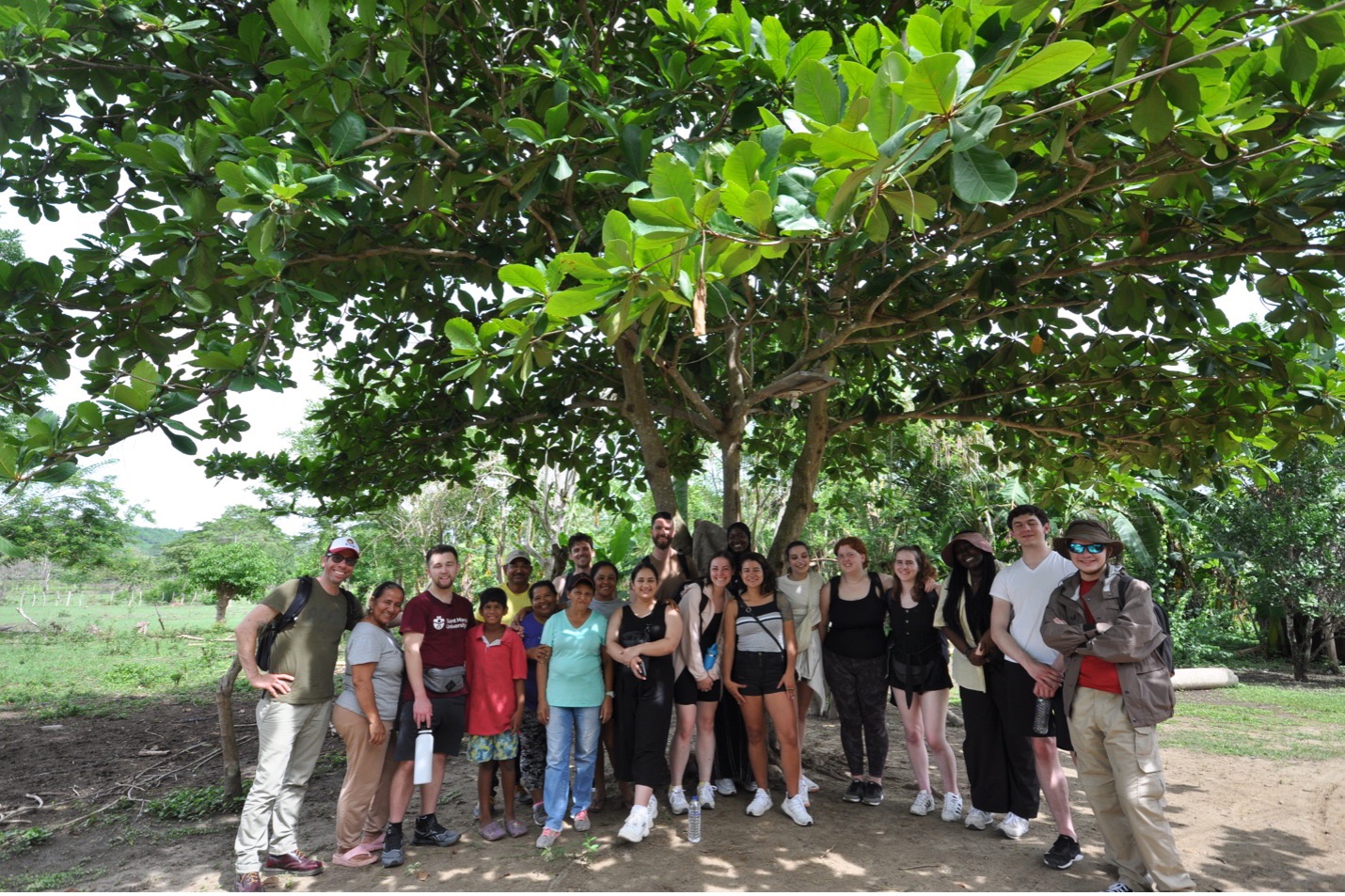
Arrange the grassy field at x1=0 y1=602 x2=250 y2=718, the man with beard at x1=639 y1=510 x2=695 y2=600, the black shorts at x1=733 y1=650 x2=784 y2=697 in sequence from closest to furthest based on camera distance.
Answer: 1. the black shorts at x1=733 y1=650 x2=784 y2=697
2. the man with beard at x1=639 y1=510 x2=695 y2=600
3. the grassy field at x1=0 y1=602 x2=250 y2=718

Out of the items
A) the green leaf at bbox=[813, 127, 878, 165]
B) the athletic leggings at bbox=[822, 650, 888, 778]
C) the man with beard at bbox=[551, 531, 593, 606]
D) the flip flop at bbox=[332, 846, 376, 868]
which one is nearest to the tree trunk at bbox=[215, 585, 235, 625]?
the man with beard at bbox=[551, 531, 593, 606]

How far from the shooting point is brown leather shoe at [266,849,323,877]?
4383 mm

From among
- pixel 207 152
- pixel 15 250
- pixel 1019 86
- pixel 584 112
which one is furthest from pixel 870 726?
pixel 15 250

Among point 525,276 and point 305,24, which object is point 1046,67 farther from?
point 305,24

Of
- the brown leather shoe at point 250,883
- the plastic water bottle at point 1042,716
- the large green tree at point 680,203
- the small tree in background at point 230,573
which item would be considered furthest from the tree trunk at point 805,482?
the small tree in background at point 230,573

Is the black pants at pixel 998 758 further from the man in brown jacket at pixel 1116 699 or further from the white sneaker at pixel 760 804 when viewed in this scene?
the white sneaker at pixel 760 804

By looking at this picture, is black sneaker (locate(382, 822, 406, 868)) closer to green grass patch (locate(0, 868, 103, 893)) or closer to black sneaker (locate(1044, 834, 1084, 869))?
green grass patch (locate(0, 868, 103, 893))

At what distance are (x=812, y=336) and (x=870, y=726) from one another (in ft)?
9.45

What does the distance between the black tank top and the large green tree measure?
1.40 m

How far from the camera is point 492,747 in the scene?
4918mm

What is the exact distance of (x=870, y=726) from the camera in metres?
5.38

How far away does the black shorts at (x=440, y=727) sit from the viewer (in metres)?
4.67

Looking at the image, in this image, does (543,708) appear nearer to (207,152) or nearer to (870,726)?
(870,726)

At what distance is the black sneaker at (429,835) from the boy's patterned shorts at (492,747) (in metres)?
0.41
